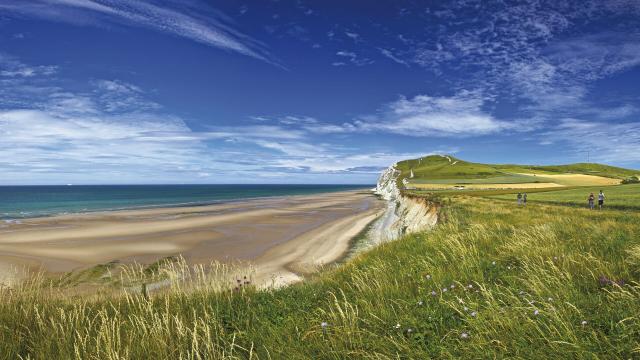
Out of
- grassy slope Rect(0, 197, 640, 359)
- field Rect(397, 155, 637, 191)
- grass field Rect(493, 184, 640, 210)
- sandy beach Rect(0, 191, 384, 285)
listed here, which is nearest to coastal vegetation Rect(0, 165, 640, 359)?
grassy slope Rect(0, 197, 640, 359)

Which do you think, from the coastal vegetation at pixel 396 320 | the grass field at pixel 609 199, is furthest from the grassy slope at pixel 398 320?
the grass field at pixel 609 199

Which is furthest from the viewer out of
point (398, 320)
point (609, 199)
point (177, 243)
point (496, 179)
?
point (496, 179)

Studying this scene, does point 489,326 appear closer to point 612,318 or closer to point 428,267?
point 612,318

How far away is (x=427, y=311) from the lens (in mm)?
4547

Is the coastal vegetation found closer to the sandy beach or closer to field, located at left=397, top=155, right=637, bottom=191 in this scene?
the sandy beach

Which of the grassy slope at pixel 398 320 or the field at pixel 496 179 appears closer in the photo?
the grassy slope at pixel 398 320

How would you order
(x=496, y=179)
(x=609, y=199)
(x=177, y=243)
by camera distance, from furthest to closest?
(x=496, y=179)
(x=609, y=199)
(x=177, y=243)

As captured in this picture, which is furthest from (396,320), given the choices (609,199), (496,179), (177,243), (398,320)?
(496,179)

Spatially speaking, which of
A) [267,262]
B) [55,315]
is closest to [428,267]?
[55,315]

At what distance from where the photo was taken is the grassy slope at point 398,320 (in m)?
3.61

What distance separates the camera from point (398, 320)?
177 inches

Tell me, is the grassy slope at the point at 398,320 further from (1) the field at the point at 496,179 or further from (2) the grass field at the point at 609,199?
(1) the field at the point at 496,179

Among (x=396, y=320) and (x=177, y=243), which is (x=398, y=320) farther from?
(x=177, y=243)

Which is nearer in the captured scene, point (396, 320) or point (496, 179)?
point (396, 320)
